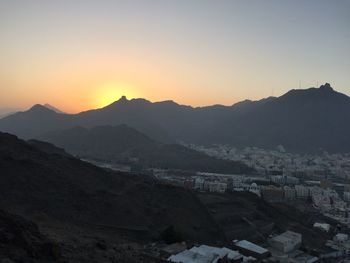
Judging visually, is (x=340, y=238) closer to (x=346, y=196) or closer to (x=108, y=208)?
(x=108, y=208)

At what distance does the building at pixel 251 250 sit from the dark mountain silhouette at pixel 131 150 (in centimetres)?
6090

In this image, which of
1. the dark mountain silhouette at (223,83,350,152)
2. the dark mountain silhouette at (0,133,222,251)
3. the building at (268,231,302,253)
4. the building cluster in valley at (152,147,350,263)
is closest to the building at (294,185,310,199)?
the building cluster in valley at (152,147,350,263)

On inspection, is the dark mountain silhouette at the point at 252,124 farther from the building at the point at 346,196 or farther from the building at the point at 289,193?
the building at the point at 289,193

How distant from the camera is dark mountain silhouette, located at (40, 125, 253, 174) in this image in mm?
101125

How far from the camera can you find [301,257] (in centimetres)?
3884

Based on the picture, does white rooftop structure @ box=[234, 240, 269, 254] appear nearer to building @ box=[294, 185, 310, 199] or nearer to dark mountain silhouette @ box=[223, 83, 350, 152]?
building @ box=[294, 185, 310, 199]

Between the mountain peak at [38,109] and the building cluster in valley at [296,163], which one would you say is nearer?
the building cluster in valley at [296,163]

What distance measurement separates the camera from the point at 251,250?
3559cm

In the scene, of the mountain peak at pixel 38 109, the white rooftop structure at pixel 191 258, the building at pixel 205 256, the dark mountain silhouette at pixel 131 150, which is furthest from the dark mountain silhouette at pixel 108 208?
the mountain peak at pixel 38 109

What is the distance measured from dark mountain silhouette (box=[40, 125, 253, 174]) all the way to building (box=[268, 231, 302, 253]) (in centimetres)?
5689

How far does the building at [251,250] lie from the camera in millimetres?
35344

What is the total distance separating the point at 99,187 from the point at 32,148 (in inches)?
348

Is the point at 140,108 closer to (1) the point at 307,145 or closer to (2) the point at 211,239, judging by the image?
(1) the point at 307,145

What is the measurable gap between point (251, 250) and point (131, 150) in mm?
79305
